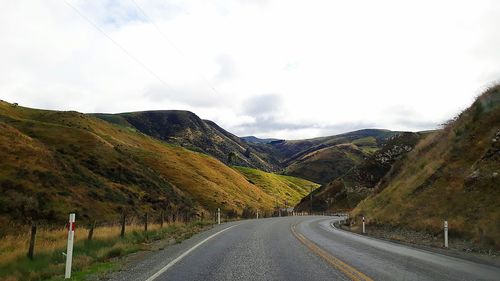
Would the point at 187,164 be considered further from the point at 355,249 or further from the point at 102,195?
the point at 355,249

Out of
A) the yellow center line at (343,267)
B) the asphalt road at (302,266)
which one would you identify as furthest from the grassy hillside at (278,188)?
the yellow center line at (343,267)

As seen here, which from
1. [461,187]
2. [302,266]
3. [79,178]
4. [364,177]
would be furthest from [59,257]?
[364,177]

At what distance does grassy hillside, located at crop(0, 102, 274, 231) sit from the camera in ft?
111

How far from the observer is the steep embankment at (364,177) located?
294ft

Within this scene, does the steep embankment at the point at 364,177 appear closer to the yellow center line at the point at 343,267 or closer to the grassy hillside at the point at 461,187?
the grassy hillside at the point at 461,187

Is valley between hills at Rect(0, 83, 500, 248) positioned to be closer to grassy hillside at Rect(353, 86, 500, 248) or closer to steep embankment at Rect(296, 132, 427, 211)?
grassy hillside at Rect(353, 86, 500, 248)

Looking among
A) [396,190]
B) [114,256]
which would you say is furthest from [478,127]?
[114,256]

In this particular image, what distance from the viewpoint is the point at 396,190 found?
30.8 meters

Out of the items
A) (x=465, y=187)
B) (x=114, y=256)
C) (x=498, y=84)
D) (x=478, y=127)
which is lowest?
(x=114, y=256)

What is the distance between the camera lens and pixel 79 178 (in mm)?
42938

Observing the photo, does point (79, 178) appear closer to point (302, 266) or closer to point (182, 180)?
point (182, 180)

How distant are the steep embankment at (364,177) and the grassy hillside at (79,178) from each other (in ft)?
93.1

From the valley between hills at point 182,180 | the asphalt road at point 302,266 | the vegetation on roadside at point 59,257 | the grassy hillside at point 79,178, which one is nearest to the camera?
the asphalt road at point 302,266

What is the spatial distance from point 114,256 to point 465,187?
631 inches
